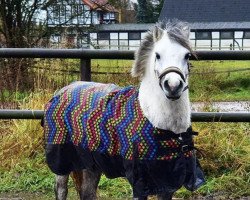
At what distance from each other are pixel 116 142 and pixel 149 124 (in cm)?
31

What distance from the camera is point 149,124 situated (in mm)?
4055

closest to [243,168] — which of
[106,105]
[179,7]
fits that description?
[106,105]

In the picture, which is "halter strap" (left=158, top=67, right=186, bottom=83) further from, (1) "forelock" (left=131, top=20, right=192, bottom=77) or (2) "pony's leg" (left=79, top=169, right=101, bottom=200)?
(2) "pony's leg" (left=79, top=169, right=101, bottom=200)

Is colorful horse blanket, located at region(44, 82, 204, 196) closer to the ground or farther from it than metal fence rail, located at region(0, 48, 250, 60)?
closer to the ground

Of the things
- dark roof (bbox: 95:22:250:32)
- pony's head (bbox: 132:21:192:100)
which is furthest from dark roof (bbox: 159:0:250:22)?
pony's head (bbox: 132:21:192:100)

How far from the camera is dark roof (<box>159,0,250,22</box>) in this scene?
69.5m

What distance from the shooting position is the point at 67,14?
72.0 ft

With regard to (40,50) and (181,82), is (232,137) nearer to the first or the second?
(40,50)

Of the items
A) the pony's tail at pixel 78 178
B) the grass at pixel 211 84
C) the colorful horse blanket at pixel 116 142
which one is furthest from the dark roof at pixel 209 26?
the colorful horse blanket at pixel 116 142

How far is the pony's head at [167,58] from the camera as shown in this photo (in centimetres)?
374

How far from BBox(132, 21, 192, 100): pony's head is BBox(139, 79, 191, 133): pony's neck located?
0.30 feet

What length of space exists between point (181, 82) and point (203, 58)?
77.7 inches

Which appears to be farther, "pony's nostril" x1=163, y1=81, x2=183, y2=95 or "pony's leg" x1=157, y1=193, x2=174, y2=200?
"pony's leg" x1=157, y1=193, x2=174, y2=200

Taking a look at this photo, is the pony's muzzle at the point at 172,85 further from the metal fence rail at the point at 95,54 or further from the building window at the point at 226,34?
the building window at the point at 226,34
